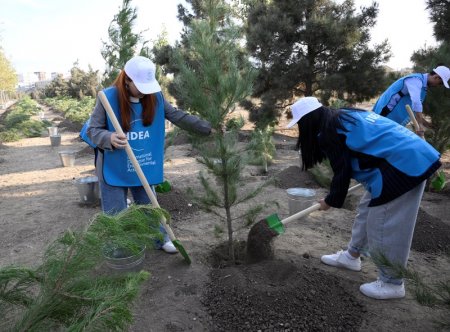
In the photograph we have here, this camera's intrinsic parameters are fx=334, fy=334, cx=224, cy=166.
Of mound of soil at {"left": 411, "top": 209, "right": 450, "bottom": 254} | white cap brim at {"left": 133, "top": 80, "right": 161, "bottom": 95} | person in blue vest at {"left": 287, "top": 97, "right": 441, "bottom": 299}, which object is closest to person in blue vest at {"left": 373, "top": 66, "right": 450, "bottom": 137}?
mound of soil at {"left": 411, "top": 209, "right": 450, "bottom": 254}

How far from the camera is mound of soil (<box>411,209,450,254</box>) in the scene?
3605 millimetres

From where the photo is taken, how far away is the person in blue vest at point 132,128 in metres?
2.60

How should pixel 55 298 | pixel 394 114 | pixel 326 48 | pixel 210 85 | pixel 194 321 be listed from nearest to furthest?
pixel 55 298 < pixel 194 321 < pixel 210 85 < pixel 394 114 < pixel 326 48

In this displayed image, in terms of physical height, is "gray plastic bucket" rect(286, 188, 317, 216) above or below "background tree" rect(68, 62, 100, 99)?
below

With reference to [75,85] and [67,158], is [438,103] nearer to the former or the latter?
[67,158]

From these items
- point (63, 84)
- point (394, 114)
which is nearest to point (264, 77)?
point (394, 114)

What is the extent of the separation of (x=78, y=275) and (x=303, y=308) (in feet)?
5.64

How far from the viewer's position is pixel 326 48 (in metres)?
10.2

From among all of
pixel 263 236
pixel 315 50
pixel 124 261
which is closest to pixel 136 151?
pixel 124 261

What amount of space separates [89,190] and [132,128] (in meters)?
2.53

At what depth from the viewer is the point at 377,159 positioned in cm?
228

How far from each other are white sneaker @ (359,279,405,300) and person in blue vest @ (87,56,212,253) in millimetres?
1838

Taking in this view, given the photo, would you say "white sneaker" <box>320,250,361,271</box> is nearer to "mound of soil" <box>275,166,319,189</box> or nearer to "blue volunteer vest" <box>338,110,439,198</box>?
"blue volunteer vest" <box>338,110,439,198</box>

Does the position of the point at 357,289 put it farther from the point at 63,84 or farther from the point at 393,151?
the point at 63,84
